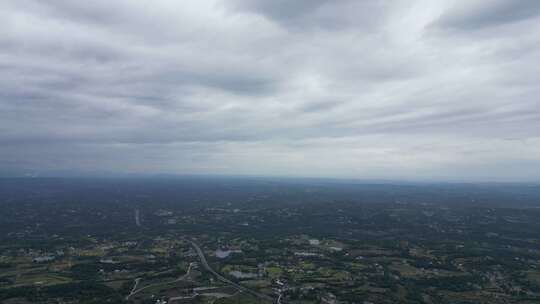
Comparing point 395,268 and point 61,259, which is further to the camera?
point 61,259

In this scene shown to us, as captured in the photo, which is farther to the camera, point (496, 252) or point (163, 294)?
point (496, 252)

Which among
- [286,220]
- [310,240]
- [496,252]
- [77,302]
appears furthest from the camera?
[286,220]

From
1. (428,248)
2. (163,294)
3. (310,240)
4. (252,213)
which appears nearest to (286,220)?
(252,213)

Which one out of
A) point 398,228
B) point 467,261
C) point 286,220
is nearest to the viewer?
point 467,261

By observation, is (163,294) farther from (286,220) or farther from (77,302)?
(286,220)

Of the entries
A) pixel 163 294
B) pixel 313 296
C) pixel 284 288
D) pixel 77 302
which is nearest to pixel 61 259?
pixel 77 302

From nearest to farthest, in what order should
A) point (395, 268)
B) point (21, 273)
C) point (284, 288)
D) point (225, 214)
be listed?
point (284, 288) < point (21, 273) < point (395, 268) < point (225, 214)

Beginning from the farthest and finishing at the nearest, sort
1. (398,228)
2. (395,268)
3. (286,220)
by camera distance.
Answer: (286,220) < (398,228) < (395,268)

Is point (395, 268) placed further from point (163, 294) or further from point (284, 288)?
point (163, 294)

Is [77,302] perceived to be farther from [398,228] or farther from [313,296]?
[398,228]
